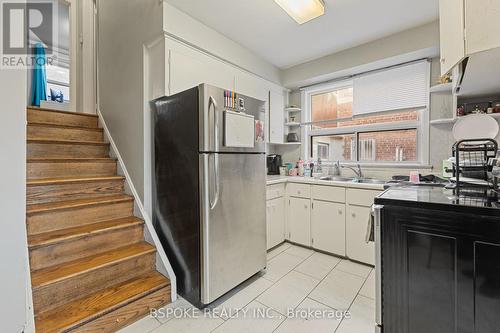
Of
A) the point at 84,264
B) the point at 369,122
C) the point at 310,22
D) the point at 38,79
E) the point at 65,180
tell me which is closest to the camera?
the point at 84,264

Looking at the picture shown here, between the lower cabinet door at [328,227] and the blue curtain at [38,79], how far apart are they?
15.1 ft

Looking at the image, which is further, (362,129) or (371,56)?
(362,129)

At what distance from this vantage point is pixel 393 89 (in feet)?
9.13

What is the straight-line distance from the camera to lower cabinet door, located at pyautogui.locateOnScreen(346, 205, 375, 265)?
2.40 m

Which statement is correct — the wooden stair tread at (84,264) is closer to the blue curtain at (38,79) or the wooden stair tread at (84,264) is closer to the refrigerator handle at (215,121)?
the refrigerator handle at (215,121)

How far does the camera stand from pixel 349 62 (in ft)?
9.43

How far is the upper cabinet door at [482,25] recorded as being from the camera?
1.08m

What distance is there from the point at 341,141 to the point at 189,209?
8.09ft

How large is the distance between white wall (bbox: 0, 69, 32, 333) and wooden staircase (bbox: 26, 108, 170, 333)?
0.89 feet

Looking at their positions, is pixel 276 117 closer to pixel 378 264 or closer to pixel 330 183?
pixel 330 183

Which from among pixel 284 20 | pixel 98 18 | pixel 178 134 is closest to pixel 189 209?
pixel 178 134

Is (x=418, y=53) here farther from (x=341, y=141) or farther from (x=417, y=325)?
(x=417, y=325)

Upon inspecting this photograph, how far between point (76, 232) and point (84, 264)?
278 mm

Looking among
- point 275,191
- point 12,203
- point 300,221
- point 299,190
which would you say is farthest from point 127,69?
point 300,221
